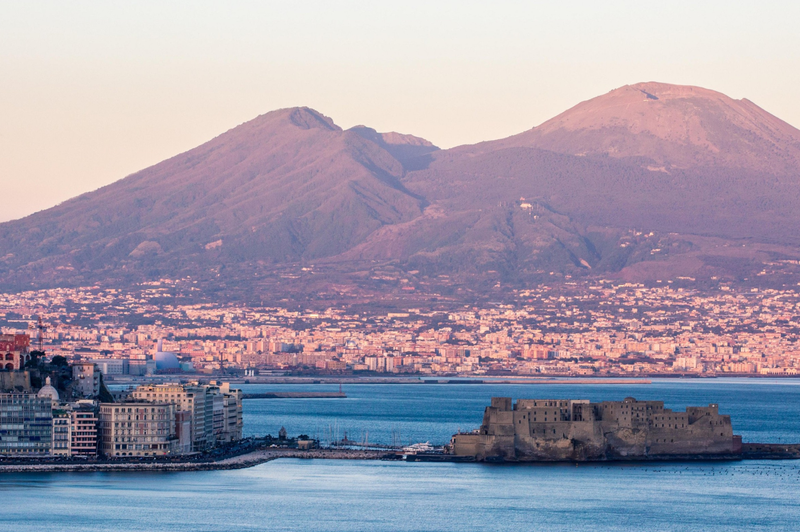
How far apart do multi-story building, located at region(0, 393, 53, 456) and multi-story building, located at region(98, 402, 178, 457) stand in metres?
2.49

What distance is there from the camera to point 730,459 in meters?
82.5

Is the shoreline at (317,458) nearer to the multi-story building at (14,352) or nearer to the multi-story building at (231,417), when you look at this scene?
the multi-story building at (231,417)

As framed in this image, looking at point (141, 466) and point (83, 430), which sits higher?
point (83, 430)

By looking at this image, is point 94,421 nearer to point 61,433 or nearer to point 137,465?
point 61,433

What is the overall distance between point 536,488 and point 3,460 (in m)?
24.0

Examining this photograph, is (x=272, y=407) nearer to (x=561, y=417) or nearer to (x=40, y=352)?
(x=40, y=352)

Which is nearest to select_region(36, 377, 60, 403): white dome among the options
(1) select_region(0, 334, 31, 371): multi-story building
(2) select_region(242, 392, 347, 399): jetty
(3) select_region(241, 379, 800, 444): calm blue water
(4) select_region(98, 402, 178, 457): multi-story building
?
(4) select_region(98, 402, 178, 457): multi-story building

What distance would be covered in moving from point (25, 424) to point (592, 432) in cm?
2631

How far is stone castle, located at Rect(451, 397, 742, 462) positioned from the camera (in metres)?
78.8

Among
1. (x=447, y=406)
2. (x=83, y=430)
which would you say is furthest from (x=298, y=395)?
(x=83, y=430)

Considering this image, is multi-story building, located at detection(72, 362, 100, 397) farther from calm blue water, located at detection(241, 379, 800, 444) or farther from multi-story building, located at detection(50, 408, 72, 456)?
calm blue water, located at detection(241, 379, 800, 444)

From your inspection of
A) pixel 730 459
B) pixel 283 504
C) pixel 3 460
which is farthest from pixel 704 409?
pixel 3 460

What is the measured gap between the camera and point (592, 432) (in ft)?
263

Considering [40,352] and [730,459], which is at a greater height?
[40,352]
